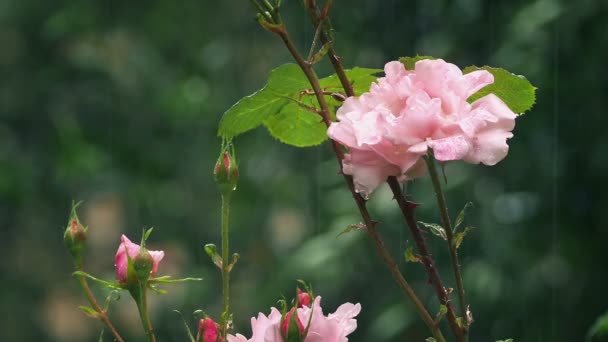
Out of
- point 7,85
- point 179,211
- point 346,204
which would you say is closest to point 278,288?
point 346,204

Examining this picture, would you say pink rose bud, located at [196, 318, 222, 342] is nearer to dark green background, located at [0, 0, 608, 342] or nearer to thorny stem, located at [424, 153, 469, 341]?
thorny stem, located at [424, 153, 469, 341]

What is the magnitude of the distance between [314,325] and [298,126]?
12 centimetres

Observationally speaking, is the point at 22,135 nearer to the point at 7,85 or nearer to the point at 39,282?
the point at 7,85

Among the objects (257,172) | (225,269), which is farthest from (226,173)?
(257,172)

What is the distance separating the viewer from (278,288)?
7.51 feet

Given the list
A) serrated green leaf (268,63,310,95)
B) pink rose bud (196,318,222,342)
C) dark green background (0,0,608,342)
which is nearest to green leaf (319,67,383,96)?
serrated green leaf (268,63,310,95)

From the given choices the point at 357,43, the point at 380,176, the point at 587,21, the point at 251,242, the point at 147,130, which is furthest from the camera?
the point at 147,130

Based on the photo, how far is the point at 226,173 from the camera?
0.41 metres

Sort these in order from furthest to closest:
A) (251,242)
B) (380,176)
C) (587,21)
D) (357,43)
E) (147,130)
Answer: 1. (147,130)
2. (251,242)
3. (357,43)
4. (587,21)
5. (380,176)

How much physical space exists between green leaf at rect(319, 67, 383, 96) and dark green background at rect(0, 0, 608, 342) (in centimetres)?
161

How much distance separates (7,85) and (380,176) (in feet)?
11.6

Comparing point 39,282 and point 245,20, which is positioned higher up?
point 245,20

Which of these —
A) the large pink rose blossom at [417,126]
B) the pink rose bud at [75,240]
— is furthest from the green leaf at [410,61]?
the pink rose bud at [75,240]

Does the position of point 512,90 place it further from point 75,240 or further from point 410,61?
point 75,240
